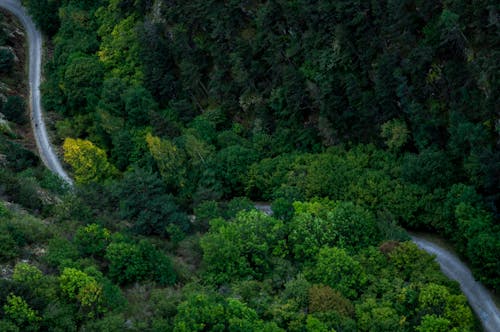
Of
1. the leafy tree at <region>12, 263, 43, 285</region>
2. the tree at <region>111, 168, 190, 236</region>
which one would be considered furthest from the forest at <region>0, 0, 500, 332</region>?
the tree at <region>111, 168, 190, 236</region>

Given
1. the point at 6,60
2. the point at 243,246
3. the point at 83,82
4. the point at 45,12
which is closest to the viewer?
the point at 243,246

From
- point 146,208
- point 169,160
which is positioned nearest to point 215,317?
point 146,208

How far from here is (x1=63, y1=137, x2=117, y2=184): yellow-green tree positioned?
87062mm

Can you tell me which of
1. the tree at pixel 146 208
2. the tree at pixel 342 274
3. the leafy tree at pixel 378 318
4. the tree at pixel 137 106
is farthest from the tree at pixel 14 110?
the leafy tree at pixel 378 318

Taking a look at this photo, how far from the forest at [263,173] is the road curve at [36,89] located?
6.58 ft

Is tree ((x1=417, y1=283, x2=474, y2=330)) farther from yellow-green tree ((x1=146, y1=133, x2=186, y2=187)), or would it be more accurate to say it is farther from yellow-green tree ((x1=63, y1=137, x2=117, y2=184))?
yellow-green tree ((x1=63, y1=137, x2=117, y2=184))

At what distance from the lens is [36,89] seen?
109000 mm

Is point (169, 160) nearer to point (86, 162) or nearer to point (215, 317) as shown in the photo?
point (86, 162)

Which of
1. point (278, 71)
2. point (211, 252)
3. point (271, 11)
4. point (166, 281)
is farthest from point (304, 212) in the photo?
point (271, 11)

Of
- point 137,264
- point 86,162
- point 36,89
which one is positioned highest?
point 36,89

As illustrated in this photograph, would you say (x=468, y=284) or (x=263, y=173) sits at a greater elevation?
(x=263, y=173)

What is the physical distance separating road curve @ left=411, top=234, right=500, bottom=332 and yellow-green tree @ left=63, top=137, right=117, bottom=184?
40.5m

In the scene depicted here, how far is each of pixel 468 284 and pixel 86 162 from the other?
4879 cm

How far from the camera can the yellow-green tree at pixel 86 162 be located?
286ft
